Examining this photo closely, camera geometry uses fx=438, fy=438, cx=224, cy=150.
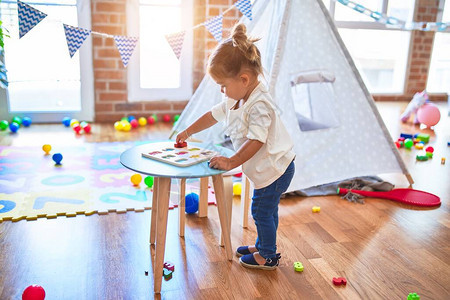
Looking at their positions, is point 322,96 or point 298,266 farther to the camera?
point 322,96

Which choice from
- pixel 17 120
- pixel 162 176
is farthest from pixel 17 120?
pixel 162 176

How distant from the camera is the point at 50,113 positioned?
140 inches

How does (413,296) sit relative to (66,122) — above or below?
below

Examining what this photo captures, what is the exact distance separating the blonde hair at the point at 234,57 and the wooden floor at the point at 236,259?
0.68 metres

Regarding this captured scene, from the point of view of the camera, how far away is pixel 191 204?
1.95 meters

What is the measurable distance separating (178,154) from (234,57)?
1.19 feet

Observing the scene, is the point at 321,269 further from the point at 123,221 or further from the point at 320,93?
the point at 320,93

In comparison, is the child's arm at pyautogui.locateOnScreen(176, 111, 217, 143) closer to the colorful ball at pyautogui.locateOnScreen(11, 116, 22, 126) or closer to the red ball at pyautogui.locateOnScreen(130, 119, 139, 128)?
the red ball at pyautogui.locateOnScreen(130, 119, 139, 128)

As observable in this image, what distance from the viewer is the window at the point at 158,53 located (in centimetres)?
357

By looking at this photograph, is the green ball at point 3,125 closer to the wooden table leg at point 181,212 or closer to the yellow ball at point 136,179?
the yellow ball at point 136,179

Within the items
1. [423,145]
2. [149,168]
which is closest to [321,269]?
[149,168]

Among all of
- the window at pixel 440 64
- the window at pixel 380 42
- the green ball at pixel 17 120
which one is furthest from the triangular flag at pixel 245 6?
the window at pixel 440 64

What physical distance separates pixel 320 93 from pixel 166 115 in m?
1.66

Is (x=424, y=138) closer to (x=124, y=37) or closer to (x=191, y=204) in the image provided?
(x=191, y=204)
